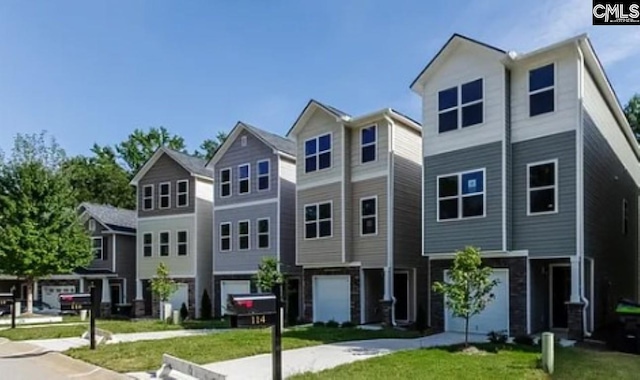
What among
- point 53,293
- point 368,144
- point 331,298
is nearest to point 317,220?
point 331,298

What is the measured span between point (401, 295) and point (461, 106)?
854 centimetres

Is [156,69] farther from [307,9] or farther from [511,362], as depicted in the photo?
[511,362]

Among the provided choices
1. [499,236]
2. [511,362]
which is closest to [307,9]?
[499,236]

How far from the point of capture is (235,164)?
87.9ft

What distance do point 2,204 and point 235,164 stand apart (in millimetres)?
12339

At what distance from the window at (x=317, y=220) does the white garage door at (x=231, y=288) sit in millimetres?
5080

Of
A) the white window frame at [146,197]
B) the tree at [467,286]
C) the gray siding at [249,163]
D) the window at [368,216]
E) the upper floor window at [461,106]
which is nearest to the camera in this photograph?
the tree at [467,286]

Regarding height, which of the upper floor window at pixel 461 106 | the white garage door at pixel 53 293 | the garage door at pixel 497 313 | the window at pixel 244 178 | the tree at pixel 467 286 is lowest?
the white garage door at pixel 53 293

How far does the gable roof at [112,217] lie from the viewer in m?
33.7

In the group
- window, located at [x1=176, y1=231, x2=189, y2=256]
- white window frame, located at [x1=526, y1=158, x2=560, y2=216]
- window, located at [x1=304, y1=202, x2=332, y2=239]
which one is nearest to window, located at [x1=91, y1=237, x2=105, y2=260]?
window, located at [x1=176, y1=231, x2=189, y2=256]

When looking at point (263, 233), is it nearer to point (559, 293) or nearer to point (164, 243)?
point (164, 243)

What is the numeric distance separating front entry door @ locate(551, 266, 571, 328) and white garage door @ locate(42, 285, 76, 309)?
2926cm

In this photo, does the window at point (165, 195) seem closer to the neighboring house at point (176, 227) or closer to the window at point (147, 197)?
the neighboring house at point (176, 227)

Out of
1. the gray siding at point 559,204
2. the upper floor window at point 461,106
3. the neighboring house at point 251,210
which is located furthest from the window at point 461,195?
the neighboring house at point 251,210
